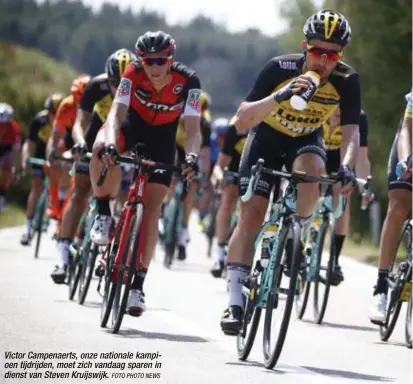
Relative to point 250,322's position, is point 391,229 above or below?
above

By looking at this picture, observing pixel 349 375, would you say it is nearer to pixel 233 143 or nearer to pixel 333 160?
pixel 333 160

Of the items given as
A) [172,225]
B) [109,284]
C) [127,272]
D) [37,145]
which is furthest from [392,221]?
[37,145]

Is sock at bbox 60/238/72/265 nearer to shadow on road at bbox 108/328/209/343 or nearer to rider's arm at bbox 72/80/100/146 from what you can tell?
rider's arm at bbox 72/80/100/146

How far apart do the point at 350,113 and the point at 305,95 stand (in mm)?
1287

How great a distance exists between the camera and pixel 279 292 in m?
8.46

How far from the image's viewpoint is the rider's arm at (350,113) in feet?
30.0

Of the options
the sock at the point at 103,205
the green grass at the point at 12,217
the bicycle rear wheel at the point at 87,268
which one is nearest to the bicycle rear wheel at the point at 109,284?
the sock at the point at 103,205

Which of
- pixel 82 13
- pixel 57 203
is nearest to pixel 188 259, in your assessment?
pixel 57 203

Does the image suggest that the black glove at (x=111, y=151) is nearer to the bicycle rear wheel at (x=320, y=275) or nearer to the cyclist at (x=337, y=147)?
the bicycle rear wheel at (x=320, y=275)

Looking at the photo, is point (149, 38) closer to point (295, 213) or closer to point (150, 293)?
point (295, 213)

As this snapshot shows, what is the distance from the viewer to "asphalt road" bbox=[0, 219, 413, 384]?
818cm

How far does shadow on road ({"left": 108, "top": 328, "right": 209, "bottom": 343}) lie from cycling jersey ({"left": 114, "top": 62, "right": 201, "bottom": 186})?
1090 millimetres

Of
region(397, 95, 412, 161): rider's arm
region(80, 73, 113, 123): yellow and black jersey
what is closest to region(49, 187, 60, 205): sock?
region(80, 73, 113, 123): yellow and black jersey

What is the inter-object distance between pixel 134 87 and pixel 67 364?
9.82ft
